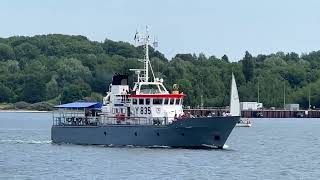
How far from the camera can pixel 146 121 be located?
10200 cm

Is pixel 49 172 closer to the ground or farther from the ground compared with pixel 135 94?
closer to the ground

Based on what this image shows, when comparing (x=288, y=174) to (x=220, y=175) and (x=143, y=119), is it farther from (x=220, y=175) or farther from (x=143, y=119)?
(x=143, y=119)

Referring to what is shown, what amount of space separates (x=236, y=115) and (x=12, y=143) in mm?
30475

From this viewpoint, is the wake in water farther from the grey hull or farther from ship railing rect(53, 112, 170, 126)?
the grey hull

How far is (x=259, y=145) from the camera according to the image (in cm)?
12400

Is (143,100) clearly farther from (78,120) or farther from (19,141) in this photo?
(19,141)

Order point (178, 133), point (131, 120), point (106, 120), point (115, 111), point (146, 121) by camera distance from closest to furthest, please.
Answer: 1. point (178, 133)
2. point (146, 121)
3. point (131, 120)
4. point (115, 111)
5. point (106, 120)

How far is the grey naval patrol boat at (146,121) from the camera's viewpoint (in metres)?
99.9

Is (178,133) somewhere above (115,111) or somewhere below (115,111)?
below

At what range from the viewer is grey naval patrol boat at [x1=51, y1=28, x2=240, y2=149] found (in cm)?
9994

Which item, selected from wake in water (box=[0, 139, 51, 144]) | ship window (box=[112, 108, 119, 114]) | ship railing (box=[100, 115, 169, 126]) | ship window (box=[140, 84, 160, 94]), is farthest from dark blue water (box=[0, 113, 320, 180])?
ship window (box=[140, 84, 160, 94])

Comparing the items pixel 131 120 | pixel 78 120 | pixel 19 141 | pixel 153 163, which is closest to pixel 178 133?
pixel 131 120

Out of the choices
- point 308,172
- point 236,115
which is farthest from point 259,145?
point 308,172

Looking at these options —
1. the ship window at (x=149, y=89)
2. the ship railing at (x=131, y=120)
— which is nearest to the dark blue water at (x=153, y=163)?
the ship railing at (x=131, y=120)
